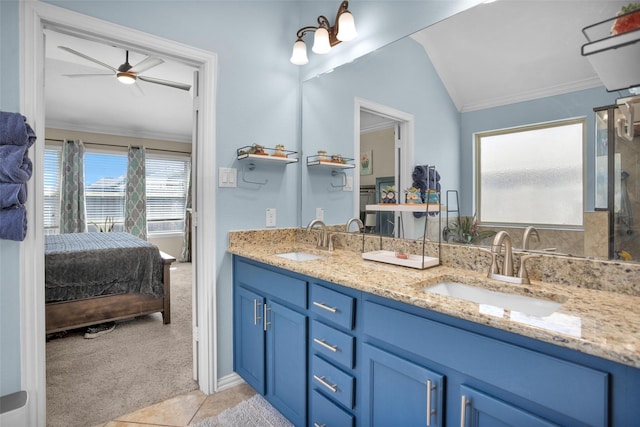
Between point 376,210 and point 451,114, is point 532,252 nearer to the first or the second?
point 451,114

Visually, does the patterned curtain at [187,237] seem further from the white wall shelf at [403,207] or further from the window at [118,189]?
the white wall shelf at [403,207]

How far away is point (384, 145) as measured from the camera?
77.0 inches

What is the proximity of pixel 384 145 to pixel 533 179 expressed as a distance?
84 centimetres

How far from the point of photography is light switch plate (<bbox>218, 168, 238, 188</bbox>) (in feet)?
6.91

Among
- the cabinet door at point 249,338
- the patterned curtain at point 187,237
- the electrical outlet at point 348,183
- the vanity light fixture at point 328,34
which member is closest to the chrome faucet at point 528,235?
the electrical outlet at point 348,183

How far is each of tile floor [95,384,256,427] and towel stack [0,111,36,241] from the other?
112 centimetres

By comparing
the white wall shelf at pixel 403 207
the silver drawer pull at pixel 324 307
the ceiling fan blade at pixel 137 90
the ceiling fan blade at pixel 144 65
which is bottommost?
the silver drawer pull at pixel 324 307

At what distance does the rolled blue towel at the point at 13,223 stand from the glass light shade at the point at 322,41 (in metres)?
1.76

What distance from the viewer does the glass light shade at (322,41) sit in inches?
80.7

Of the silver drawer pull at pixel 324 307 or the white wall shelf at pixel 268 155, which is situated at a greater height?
the white wall shelf at pixel 268 155

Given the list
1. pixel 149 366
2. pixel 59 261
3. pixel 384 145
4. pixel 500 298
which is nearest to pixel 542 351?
pixel 500 298

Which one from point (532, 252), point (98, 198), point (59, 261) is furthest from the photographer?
point (98, 198)

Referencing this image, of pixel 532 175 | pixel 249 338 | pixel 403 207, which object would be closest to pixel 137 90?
pixel 249 338

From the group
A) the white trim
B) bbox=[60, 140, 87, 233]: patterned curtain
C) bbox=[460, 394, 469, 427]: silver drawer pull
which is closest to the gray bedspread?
bbox=[60, 140, 87, 233]: patterned curtain
